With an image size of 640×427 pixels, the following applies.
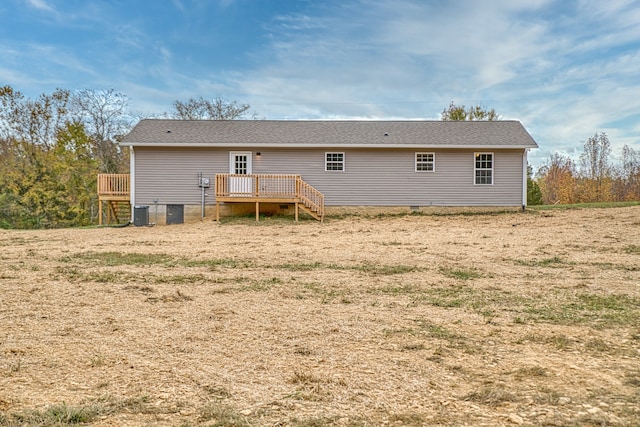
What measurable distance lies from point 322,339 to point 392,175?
13.8 meters

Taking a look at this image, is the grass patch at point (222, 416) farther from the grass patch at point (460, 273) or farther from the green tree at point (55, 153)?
the green tree at point (55, 153)

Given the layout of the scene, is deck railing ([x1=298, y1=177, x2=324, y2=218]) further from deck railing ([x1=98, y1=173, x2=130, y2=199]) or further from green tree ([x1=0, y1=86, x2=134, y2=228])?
green tree ([x1=0, y1=86, x2=134, y2=228])

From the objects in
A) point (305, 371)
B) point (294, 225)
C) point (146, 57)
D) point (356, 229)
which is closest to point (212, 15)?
point (146, 57)

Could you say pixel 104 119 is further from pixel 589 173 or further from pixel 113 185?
pixel 589 173

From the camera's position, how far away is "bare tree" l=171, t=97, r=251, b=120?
29.7 m

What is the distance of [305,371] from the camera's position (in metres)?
3.08

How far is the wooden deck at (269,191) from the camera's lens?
51.2 ft

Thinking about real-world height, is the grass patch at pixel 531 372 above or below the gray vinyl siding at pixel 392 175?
below

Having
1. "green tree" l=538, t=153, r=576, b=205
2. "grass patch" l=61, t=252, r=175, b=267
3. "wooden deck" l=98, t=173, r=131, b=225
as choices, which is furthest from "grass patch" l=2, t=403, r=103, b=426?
"green tree" l=538, t=153, r=576, b=205

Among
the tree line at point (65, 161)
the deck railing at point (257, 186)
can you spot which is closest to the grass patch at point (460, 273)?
the deck railing at point (257, 186)

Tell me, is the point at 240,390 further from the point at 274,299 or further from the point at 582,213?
the point at 582,213

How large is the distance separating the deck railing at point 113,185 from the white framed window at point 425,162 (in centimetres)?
1153

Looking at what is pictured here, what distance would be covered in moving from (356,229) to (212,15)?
12.0 meters

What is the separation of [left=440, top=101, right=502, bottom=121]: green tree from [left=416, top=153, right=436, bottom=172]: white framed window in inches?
625
